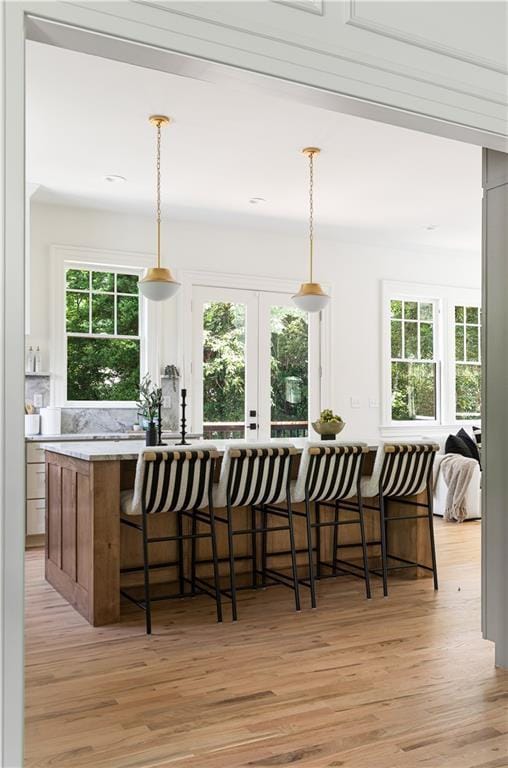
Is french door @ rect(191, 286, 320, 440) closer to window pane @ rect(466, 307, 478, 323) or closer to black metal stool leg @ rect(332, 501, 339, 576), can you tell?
window pane @ rect(466, 307, 478, 323)

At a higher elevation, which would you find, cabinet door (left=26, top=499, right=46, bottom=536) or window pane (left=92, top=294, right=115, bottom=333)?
window pane (left=92, top=294, right=115, bottom=333)

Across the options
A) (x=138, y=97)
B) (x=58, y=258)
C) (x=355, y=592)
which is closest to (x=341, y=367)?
(x=58, y=258)

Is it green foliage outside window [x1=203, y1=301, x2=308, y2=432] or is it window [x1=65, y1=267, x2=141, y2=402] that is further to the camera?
green foliage outside window [x1=203, y1=301, x2=308, y2=432]

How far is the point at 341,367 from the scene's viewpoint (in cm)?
803

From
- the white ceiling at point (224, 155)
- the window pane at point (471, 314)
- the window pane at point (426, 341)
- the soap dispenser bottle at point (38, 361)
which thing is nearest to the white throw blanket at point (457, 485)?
the window pane at point (426, 341)

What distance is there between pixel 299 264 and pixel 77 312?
248 cm

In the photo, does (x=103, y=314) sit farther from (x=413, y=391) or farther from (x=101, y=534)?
(x=413, y=391)

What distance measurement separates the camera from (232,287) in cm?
741

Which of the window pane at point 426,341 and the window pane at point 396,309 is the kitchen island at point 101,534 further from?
the window pane at point 426,341

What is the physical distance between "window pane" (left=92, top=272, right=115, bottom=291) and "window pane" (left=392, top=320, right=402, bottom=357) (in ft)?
11.1

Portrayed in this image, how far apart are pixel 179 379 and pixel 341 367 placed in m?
1.95

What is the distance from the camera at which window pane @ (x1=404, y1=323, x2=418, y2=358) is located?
28.0 ft

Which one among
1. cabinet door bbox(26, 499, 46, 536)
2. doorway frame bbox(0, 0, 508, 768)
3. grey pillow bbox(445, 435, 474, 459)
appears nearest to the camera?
doorway frame bbox(0, 0, 508, 768)

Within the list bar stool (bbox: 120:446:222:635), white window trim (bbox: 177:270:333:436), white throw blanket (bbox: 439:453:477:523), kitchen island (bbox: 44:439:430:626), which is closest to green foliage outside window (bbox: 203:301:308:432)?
white window trim (bbox: 177:270:333:436)
